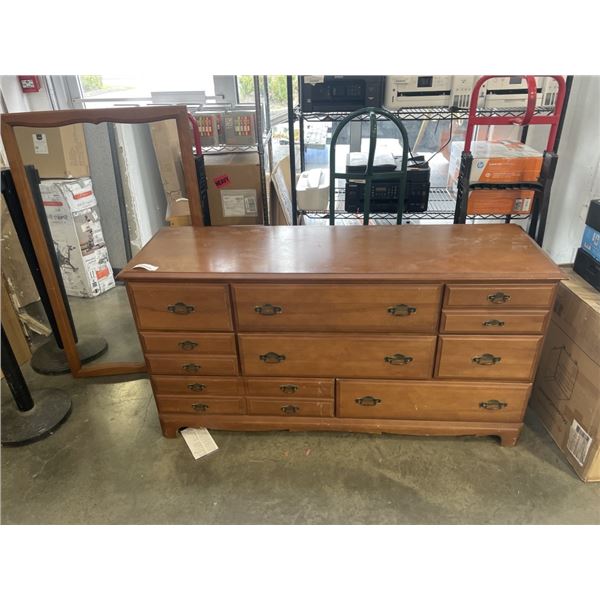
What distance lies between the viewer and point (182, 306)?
66.0 inches

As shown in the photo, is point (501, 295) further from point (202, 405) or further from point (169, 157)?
point (169, 157)

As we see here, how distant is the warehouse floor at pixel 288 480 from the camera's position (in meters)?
1.64

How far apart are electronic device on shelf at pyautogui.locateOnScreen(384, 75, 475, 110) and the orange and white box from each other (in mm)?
257

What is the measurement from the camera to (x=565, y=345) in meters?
1.82

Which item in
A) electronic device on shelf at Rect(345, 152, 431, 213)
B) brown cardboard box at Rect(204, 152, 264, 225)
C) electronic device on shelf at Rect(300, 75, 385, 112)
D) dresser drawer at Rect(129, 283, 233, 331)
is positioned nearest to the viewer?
dresser drawer at Rect(129, 283, 233, 331)

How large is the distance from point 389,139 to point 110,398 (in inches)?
85.5

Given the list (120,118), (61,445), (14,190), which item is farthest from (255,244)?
(61,445)

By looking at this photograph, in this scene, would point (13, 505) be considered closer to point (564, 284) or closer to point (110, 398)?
point (110, 398)

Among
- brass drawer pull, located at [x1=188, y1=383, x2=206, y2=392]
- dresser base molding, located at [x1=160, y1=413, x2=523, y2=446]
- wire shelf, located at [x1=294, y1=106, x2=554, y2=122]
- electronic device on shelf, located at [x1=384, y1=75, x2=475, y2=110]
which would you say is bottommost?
dresser base molding, located at [x1=160, y1=413, x2=523, y2=446]

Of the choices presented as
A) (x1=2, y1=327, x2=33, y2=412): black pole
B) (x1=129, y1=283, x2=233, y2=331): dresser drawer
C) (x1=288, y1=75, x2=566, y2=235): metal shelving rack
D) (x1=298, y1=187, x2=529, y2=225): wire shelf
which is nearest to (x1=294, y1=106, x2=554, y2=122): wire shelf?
(x1=288, y1=75, x2=566, y2=235): metal shelving rack

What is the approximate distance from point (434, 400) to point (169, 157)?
6.18 feet

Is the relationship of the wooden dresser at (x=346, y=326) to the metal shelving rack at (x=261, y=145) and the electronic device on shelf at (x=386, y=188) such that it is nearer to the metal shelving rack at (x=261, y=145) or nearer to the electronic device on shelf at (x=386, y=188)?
the electronic device on shelf at (x=386, y=188)

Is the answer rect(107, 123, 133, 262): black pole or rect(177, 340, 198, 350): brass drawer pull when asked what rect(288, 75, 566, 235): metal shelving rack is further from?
rect(107, 123, 133, 262): black pole

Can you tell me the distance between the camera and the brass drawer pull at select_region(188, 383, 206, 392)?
1869mm
